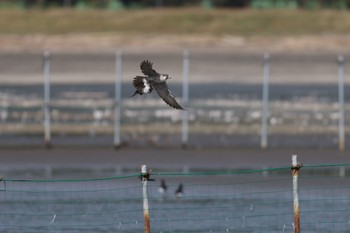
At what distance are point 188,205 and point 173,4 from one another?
38.0 meters

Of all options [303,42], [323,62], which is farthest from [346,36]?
[323,62]

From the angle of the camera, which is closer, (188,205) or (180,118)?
(188,205)

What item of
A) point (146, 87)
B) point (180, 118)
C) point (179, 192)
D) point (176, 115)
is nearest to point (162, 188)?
point (179, 192)

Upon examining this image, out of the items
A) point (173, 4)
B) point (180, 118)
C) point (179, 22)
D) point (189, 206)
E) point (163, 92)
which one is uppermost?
point (173, 4)

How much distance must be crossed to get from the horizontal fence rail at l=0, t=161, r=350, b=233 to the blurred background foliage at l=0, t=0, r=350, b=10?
32.0 m

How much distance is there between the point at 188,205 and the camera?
19203mm

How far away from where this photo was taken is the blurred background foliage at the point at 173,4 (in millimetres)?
53906

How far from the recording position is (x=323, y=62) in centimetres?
3941

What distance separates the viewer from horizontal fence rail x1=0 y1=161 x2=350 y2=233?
1736cm

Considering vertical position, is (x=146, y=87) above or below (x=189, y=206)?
above

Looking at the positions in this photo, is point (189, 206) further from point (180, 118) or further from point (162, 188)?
point (180, 118)

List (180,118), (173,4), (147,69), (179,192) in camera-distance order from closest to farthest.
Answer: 1. (147,69)
2. (179,192)
3. (180,118)
4. (173,4)

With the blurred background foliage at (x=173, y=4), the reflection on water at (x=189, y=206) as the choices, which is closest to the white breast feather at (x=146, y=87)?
the reflection on water at (x=189, y=206)

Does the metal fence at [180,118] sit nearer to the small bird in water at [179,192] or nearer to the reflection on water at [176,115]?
the reflection on water at [176,115]
